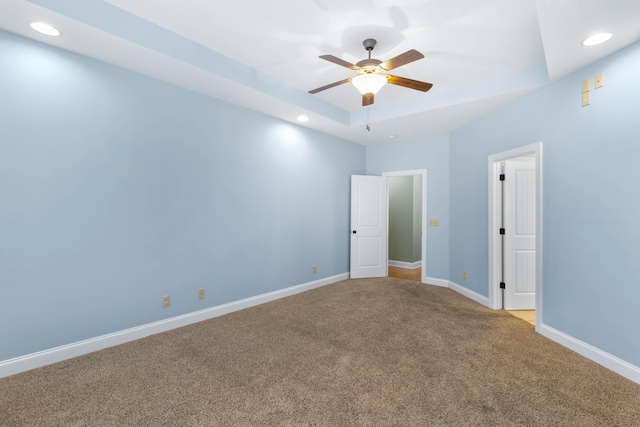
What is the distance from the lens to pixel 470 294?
4.53m

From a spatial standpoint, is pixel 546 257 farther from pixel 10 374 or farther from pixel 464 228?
pixel 10 374

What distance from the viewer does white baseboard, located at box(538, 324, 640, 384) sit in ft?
7.70

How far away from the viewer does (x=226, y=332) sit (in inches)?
128

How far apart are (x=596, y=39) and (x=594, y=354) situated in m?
2.60

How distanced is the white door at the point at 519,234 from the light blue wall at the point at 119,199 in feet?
10.2

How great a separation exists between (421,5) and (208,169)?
2726mm

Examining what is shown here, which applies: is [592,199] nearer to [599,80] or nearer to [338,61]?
[599,80]

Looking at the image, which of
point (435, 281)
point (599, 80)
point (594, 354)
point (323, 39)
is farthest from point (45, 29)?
point (435, 281)

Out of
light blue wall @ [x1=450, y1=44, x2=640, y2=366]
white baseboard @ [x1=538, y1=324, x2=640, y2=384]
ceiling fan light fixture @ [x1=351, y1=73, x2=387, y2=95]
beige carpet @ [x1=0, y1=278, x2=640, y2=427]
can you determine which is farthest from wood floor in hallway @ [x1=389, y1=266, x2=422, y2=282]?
ceiling fan light fixture @ [x1=351, y1=73, x2=387, y2=95]

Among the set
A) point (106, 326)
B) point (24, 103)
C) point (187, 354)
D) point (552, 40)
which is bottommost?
point (187, 354)

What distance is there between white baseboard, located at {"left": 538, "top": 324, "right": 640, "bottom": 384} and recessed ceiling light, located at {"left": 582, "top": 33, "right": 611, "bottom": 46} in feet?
8.32

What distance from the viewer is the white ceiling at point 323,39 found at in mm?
2217

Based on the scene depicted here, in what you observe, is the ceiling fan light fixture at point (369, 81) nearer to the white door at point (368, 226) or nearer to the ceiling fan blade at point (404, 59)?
the ceiling fan blade at point (404, 59)

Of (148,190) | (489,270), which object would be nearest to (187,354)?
(148,190)
